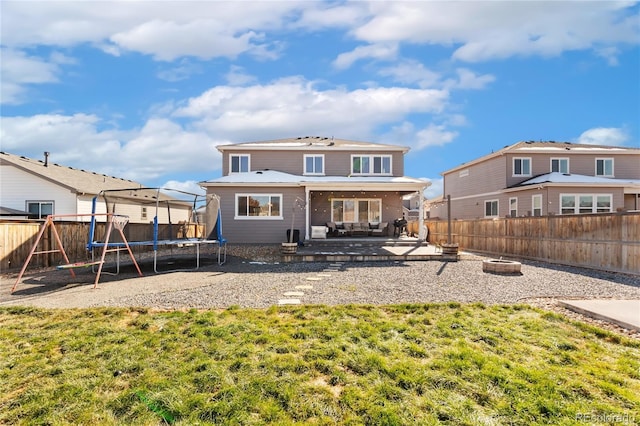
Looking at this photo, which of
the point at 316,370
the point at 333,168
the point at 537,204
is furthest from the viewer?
the point at 537,204

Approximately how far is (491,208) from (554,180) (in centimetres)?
471

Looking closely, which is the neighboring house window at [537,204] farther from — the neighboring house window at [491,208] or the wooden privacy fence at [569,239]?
the wooden privacy fence at [569,239]

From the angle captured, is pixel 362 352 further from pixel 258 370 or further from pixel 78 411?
pixel 78 411

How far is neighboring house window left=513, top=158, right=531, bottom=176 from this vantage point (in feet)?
72.1

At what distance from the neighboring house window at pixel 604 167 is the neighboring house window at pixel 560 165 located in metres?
2.12

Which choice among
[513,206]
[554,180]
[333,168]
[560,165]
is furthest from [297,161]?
[560,165]

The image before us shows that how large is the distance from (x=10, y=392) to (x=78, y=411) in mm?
945

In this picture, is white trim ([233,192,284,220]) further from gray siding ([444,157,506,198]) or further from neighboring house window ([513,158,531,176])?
neighboring house window ([513,158,531,176])

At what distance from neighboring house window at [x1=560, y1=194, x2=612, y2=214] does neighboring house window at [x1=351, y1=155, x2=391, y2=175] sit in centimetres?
1009

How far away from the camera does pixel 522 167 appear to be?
72.3 feet

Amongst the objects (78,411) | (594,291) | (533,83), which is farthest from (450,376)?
(533,83)

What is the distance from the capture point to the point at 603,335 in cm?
443

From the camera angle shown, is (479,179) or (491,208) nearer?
(491,208)

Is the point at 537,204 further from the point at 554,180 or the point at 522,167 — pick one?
the point at 522,167
